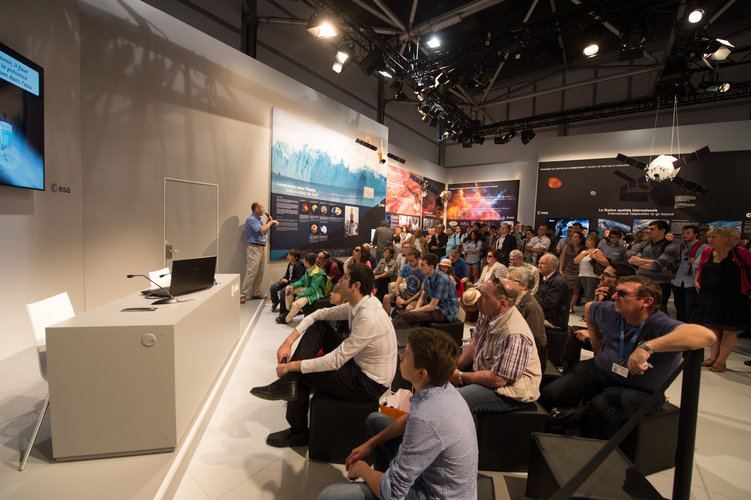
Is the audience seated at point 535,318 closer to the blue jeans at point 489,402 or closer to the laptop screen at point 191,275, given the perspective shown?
the blue jeans at point 489,402

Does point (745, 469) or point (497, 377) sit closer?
point (497, 377)

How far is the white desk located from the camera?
5.61 feet

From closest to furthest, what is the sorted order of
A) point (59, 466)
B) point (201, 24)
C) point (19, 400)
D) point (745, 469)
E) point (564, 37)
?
point (59, 466) < point (745, 469) < point (19, 400) < point (201, 24) < point (564, 37)

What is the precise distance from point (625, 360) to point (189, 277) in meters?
3.31

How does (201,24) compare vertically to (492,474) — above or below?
above

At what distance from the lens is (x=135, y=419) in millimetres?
1814

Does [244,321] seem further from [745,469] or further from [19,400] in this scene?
[745,469]

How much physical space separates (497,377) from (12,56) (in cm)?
486

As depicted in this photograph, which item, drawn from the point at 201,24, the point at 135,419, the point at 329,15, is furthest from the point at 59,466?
the point at 201,24

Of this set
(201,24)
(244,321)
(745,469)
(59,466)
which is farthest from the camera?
(201,24)

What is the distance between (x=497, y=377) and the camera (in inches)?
73.7

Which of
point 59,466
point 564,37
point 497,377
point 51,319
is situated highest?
point 564,37

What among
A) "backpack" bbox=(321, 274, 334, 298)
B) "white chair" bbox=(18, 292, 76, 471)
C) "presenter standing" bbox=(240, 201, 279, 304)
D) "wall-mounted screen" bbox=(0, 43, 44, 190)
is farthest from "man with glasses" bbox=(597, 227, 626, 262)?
"wall-mounted screen" bbox=(0, 43, 44, 190)

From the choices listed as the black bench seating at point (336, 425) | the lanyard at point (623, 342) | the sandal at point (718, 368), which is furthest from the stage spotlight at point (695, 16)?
the black bench seating at point (336, 425)
